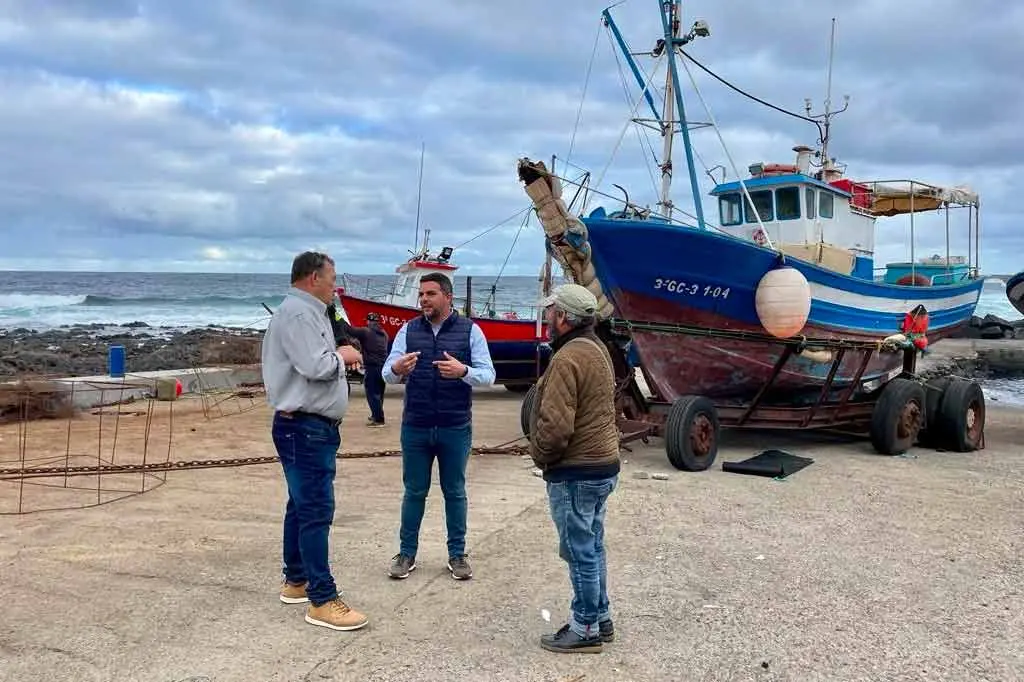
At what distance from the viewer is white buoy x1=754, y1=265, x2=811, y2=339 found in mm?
9289

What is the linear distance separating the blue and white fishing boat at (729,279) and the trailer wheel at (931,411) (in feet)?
2.01

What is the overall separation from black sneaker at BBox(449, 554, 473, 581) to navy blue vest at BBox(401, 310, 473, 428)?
0.80 metres

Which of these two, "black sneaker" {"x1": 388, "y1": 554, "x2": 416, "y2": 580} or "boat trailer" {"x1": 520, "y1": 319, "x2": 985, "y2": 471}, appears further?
"boat trailer" {"x1": 520, "y1": 319, "x2": 985, "y2": 471}

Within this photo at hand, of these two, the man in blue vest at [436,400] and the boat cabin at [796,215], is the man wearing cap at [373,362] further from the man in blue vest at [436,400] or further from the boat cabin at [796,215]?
the man in blue vest at [436,400]

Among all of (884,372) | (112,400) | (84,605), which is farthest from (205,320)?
(84,605)

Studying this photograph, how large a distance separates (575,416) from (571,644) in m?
1.05

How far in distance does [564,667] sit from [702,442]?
16.0ft

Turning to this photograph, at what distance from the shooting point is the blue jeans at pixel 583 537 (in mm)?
3516

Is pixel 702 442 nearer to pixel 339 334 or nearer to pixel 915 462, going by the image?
pixel 915 462

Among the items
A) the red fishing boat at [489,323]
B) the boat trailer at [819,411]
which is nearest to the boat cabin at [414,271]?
the red fishing boat at [489,323]

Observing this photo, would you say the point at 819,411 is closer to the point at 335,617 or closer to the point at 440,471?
the point at 440,471

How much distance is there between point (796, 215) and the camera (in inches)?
475

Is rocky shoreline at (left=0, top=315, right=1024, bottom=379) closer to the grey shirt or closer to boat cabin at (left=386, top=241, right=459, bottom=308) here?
boat cabin at (left=386, top=241, right=459, bottom=308)

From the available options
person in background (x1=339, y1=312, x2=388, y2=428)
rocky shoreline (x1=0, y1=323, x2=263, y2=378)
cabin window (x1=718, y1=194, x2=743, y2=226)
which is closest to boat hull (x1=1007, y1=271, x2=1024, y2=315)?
cabin window (x1=718, y1=194, x2=743, y2=226)
